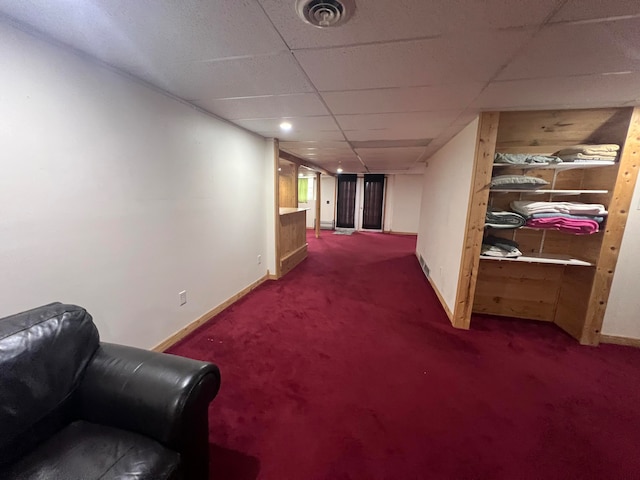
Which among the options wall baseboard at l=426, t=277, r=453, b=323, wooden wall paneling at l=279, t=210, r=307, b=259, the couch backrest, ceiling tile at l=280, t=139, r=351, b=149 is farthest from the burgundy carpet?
ceiling tile at l=280, t=139, r=351, b=149

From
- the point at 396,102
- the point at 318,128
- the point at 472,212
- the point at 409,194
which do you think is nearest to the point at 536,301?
the point at 472,212

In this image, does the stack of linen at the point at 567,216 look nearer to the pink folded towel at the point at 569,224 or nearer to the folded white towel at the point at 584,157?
the pink folded towel at the point at 569,224

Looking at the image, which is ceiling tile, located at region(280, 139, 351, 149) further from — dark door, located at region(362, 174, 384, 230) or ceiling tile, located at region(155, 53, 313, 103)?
dark door, located at region(362, 174, 384, 230)

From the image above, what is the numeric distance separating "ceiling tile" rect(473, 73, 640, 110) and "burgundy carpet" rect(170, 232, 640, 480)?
6.83ft

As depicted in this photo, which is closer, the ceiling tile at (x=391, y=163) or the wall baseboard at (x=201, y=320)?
the wall baseboard at (x=201, y=320)

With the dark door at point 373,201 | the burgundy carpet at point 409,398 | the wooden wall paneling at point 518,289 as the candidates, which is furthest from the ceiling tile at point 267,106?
the dark door at point 373,201

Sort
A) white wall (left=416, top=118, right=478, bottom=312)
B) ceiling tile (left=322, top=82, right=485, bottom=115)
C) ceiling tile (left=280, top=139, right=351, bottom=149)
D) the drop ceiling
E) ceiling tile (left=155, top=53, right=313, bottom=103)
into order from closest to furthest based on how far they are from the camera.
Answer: the drop ceiling → ceiling tile (left=155, top=53, right=313, bottom=103) → ceiling tile (left=322, top=82, right=485, bottom=115) → white wall (left=416, top=118, right=478, bottom=312) → ceiling tile (left=280, top=139, right=351, bottom=149)

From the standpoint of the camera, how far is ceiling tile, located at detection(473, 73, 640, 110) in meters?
1.69

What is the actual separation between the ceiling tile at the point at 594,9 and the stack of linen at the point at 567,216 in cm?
165

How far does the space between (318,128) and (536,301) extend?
314 cm

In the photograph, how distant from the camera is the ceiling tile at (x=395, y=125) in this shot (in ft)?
8.39

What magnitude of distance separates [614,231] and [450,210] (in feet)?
4.57

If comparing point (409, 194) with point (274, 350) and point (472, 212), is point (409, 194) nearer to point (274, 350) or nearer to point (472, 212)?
point (472, 212)

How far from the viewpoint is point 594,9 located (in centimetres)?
108
